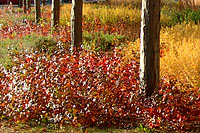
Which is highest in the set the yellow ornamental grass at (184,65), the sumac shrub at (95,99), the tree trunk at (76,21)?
the tree trunk at (76,21)

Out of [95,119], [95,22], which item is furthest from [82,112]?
[95,22]

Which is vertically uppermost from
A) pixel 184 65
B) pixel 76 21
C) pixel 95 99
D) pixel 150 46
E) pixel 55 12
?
pixel 55 12

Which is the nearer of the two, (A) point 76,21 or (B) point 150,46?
(B) point 150,46

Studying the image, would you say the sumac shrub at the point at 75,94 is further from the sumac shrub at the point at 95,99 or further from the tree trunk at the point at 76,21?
the tree trunk at the point at 76,21

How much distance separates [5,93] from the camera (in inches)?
287

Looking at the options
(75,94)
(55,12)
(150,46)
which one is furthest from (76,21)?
(55,12)

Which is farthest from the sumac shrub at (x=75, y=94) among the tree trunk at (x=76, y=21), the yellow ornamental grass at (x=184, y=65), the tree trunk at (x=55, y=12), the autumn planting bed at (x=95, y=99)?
the tree trunk at (x=55, y=12)

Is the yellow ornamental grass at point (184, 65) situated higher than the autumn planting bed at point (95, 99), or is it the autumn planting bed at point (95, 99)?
the yellow ornamental grass at point (184, 65)

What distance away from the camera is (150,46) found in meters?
6.58

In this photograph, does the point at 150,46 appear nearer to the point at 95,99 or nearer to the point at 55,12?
the point at 95,99

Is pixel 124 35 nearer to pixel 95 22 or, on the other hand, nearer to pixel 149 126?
pixel 95 22

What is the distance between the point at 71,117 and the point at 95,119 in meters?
0.45

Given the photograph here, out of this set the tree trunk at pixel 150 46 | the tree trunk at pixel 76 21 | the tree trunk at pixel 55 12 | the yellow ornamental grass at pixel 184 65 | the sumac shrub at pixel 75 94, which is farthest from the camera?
the tree trunk at pixel 55 12

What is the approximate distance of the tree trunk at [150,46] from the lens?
6.54m
